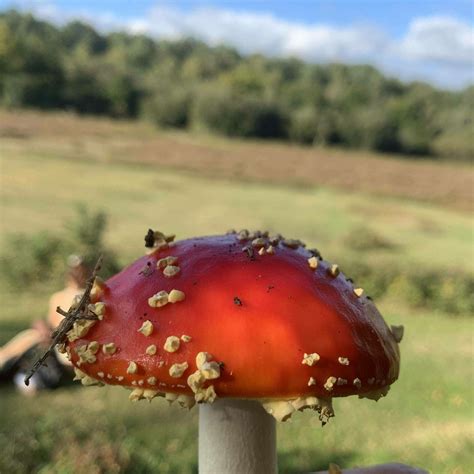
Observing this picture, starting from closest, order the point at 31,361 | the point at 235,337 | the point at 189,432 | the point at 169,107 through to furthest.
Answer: the point at 235,337 → the point at 189,432 → the point at 31,361 → the point at 169,107

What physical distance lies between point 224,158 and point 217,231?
410 centimetres

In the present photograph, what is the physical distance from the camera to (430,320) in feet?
17.7

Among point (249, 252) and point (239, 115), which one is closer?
point (249, 252)

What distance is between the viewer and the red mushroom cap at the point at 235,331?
2.86 ft

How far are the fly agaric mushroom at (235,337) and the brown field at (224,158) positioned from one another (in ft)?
29.0

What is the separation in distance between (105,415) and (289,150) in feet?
31.7

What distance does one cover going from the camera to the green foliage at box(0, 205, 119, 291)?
17.6 ft

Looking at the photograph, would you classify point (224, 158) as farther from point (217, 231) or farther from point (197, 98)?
point (217, 231)

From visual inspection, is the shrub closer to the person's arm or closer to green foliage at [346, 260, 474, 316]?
green foliage at [346, 260, 474, 316]

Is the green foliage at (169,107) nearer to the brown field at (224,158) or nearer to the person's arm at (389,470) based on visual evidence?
the brown field at (224,158)

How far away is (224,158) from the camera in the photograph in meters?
11.0

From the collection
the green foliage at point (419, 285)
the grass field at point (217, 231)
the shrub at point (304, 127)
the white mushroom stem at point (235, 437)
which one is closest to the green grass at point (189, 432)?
the grass field at point (217, 231)

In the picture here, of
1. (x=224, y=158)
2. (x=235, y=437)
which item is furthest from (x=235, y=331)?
(x=224, y=158)

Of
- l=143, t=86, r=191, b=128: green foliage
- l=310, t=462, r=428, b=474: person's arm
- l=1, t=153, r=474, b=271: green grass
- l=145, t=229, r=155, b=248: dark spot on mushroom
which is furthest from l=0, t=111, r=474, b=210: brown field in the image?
l=145, t=229, r=155, b=248: dark spot on mushroom
